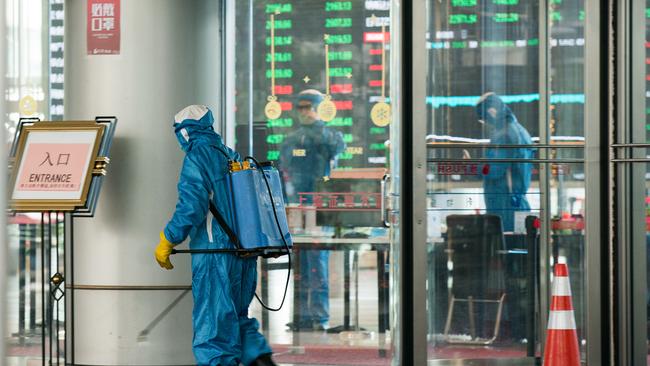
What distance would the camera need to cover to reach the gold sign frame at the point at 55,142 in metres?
Answer: 5.62

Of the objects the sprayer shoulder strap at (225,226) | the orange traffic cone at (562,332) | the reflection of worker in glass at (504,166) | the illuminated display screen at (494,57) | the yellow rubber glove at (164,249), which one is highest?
the illuminated display screen at (494,57)

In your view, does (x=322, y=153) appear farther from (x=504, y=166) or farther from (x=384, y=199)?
(x=504, y=166)

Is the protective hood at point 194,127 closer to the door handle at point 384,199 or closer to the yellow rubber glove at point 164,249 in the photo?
the yellow rubber glove at point 164,249

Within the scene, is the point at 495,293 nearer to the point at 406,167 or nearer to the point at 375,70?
the point at 406,167

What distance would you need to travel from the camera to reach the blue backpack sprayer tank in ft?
17.5

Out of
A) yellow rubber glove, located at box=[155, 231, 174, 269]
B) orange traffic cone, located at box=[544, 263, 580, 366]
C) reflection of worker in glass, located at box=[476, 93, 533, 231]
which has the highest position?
reflection of worker in glass, located at box=[476, 93, 533, 231]

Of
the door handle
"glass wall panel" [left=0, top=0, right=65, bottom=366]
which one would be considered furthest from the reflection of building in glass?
the door handle

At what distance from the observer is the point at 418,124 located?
5.98 meters

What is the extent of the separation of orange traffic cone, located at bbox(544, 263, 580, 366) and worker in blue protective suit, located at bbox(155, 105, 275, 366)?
1.44 metres

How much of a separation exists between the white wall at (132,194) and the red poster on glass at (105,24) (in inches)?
1.4

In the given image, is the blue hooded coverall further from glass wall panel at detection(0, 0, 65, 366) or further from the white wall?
glass wall panel at detection(0, 0, 65, 366)

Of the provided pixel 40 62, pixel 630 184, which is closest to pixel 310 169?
pixel 630 184

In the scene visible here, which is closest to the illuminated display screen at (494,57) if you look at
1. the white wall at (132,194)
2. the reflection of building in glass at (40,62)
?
the white wall at (132,194)

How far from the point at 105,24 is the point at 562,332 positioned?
296 cm
